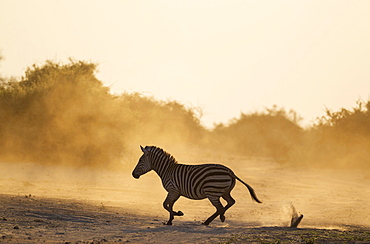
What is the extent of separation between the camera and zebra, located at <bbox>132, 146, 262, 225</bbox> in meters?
13.1

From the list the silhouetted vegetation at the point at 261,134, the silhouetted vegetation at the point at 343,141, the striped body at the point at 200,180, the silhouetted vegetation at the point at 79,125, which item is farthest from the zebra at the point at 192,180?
the silhouetted vegetation at the point at 261,134

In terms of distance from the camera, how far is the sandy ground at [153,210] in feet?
37.0

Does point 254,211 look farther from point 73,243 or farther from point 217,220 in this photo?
point 73,243

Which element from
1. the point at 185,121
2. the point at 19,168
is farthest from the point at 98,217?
the point at 185,121

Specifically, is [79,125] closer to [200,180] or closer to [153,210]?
[153,210]

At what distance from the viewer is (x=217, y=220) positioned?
15117mm

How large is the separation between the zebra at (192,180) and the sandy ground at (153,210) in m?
0.56

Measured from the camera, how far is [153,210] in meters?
17.2

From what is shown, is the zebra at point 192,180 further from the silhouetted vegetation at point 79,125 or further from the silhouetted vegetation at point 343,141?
the silhouetted vegetation at point 343,141

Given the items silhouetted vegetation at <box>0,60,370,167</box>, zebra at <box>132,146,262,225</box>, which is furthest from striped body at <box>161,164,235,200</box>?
silhouetted vegetation at <box>0,60,370,167</box>

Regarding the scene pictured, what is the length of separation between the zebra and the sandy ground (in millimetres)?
564

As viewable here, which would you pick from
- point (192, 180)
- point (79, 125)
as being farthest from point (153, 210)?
point (79, 125)

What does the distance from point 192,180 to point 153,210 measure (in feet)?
13.6

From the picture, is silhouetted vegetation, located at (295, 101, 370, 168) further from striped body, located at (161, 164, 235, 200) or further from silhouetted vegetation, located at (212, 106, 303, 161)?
striped body, located at (161, 164, 235, 200)
